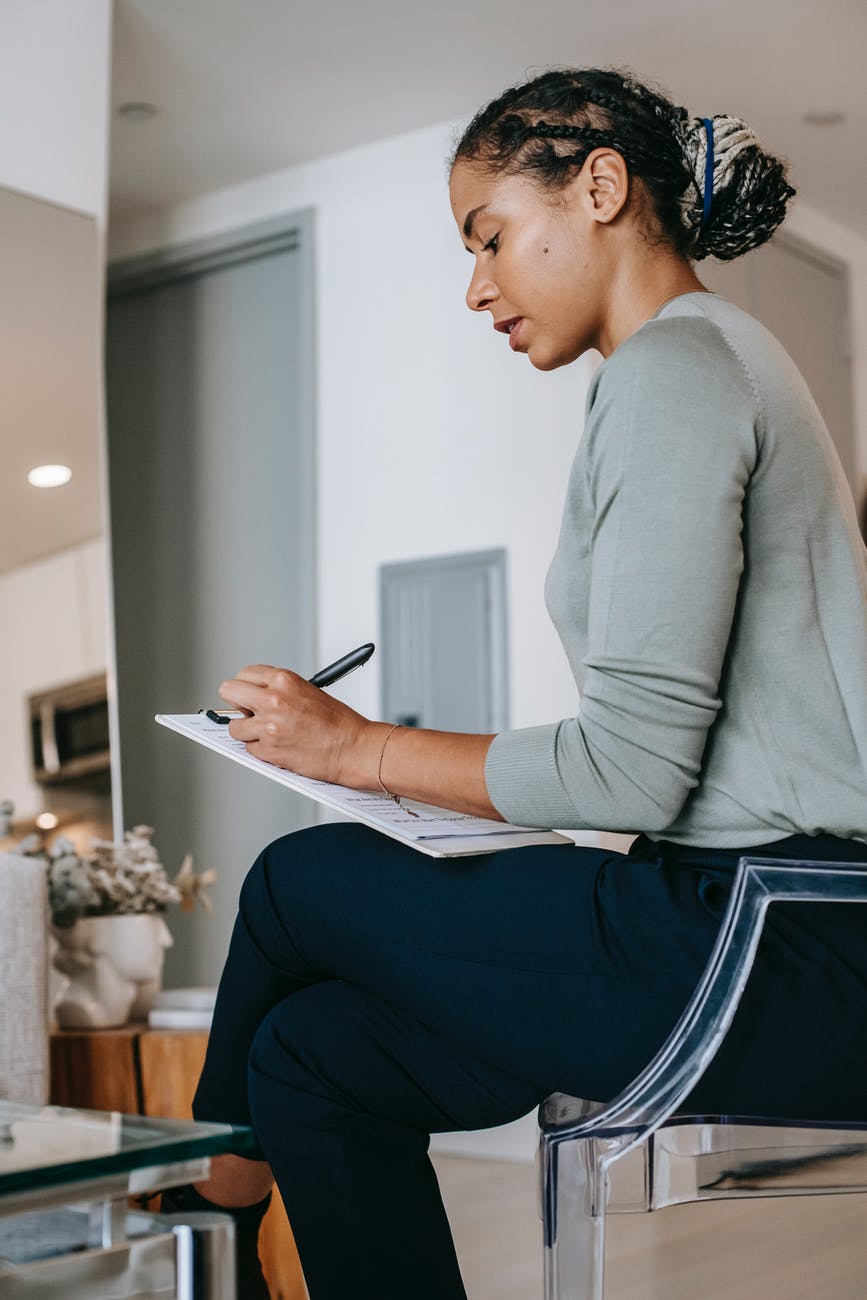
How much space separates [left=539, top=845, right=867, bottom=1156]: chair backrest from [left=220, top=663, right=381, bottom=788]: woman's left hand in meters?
0.29

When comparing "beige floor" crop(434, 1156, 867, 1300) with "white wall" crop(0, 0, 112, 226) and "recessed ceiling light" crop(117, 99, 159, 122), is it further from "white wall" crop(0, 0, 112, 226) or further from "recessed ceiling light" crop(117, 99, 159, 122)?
"recessed ceiling light" crop(117, 99, 159, 122)

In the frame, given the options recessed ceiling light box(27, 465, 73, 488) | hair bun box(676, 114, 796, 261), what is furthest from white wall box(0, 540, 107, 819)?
hair bun box(676, 114, 796, 261)

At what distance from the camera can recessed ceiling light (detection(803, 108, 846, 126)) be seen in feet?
12.8

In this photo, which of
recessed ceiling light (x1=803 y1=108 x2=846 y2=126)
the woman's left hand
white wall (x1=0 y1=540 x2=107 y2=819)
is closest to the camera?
the woman's left hand

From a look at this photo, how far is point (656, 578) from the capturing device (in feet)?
3.12

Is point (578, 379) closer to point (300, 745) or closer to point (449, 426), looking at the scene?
point (449, 426)

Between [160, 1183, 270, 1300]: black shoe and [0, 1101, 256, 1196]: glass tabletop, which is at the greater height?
[0, 1101, 256, 1196]: glass tabletop

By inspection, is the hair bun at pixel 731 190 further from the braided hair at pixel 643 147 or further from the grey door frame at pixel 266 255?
the grey door frame at pixel 266 255

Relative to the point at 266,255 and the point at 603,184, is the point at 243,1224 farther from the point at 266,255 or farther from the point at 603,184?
the point at 266,255

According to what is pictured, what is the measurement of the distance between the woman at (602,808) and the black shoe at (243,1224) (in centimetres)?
1

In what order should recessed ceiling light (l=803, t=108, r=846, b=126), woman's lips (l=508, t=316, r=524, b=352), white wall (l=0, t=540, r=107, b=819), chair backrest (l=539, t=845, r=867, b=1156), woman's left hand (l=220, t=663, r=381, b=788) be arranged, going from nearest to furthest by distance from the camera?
chair backrest (l=539, t=845, r=867, b=1156) < woman's left hand (l=220, t=663, r=381, b=788) < woman's lips (l=508, t=316, r=524, b=352) < white wall (l=0, t=540, r=107, b=819) < recessed ceiling light (l=803, t=108, r=846, b=126)

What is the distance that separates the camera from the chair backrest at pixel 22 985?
1.93 m

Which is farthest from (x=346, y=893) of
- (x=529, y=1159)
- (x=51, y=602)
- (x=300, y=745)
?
(x=529, y=1159)

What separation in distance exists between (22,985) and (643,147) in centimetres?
138
